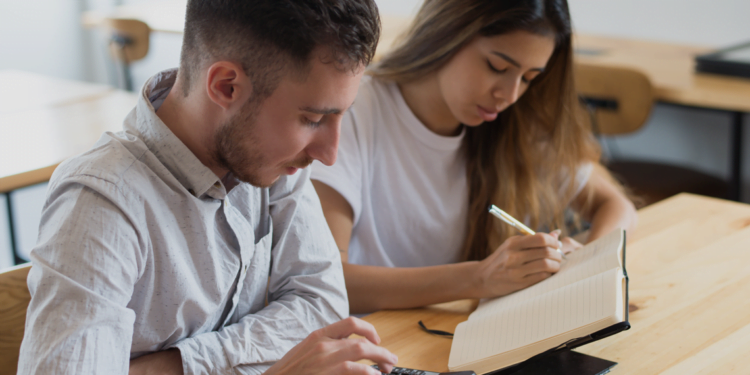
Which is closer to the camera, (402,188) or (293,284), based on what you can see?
(293,284)

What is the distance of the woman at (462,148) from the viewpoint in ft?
4.33

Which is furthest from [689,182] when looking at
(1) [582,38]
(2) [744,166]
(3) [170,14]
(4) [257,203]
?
(3) [170,14]

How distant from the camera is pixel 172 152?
0.82m

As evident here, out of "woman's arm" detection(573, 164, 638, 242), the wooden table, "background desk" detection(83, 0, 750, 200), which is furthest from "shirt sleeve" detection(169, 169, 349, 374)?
the wooden table

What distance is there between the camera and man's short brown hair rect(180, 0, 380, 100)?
0.76 metres

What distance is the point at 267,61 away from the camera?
0.78m

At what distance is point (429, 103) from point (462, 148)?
0.44 feet

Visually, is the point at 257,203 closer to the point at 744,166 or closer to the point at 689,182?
the point at 689,182

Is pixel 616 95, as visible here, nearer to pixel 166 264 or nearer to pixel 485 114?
pixel 485 114

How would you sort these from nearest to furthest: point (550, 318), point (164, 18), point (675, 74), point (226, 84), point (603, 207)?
point (226, 84) → point (550, 318) → point (603, 207) → point (675, 74) → point (164, 18)

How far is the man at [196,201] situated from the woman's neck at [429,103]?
0.63m

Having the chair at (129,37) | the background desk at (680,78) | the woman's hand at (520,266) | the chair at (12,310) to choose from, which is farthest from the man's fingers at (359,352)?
the chair at (129,37)

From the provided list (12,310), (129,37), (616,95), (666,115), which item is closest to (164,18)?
(129,37)

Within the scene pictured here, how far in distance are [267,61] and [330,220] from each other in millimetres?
534
